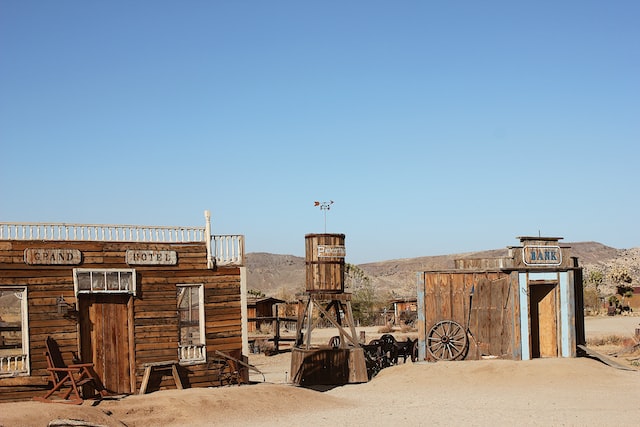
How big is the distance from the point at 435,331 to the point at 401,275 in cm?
12647

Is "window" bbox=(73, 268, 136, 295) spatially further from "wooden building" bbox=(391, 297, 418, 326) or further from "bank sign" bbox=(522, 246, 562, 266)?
"wooden building" bbox=(391, 297, 418, 326)

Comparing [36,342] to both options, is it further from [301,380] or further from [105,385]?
[301,380]

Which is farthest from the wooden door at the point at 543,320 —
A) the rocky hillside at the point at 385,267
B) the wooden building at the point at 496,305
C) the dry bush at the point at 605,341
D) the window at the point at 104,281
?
the rocky hillside at the point at 385,267

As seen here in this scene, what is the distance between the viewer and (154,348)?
782 inches

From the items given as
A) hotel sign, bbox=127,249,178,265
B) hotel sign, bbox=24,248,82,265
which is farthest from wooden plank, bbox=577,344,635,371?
hotel sign, bbox=24,248,82,265

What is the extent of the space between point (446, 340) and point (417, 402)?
5.44m

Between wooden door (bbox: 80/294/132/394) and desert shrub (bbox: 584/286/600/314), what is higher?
wooden door (bbox: 80/294/132/394)

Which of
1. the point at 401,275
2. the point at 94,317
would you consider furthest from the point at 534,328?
the point at 401,275

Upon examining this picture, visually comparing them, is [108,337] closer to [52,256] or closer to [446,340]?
[52,256]

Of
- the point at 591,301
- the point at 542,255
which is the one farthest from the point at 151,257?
the point at 591,301

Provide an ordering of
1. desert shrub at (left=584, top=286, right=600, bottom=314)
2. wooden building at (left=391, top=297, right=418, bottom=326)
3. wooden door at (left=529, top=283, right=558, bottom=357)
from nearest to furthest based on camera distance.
A: wooden door at (left=529, top=283, right=558, bottom=357), wooden building at (left=391, top=297, right=418, bottom=326), desert shrub at (left=584, top=286, right=600, bottom=314)

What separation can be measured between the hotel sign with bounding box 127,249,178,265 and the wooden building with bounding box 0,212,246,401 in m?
0.03

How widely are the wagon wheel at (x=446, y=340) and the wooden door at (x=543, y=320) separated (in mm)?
3086

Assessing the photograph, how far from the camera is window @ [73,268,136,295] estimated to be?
18.9 meters
